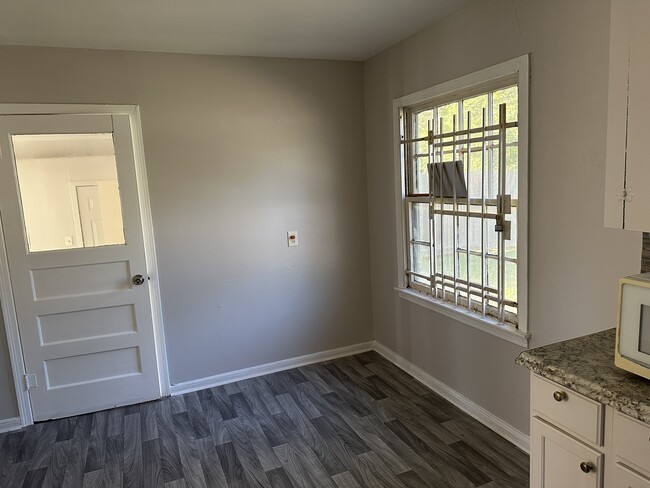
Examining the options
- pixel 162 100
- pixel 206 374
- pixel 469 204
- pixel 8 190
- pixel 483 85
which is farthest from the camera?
pixel 206 374

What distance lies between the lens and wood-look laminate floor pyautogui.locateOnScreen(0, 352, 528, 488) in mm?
2420

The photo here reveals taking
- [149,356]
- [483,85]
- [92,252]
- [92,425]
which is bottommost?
[92,425]

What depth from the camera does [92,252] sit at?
123 inches

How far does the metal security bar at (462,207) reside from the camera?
8.21ft

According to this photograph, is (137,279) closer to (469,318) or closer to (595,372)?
(469,318)

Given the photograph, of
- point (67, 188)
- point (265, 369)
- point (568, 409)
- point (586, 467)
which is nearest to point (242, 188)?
point (67, 188)

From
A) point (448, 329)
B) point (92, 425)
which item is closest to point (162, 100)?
point (92, 425)

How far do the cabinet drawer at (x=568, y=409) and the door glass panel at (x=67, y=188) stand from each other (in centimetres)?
279

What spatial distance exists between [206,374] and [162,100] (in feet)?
6.79

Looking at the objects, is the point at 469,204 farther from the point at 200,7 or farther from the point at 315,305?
the point at 200,7

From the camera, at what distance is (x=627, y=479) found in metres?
1.32

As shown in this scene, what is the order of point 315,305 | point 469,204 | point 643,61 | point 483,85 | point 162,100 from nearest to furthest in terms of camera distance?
point 643,61
point 483,85
point 469,204
point 162,100
point 315,305

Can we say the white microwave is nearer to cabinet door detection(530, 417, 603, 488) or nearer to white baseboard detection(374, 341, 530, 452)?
cabinet door detection(530, 417, 603, 488)

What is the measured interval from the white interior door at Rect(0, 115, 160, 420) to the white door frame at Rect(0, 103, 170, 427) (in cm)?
4
